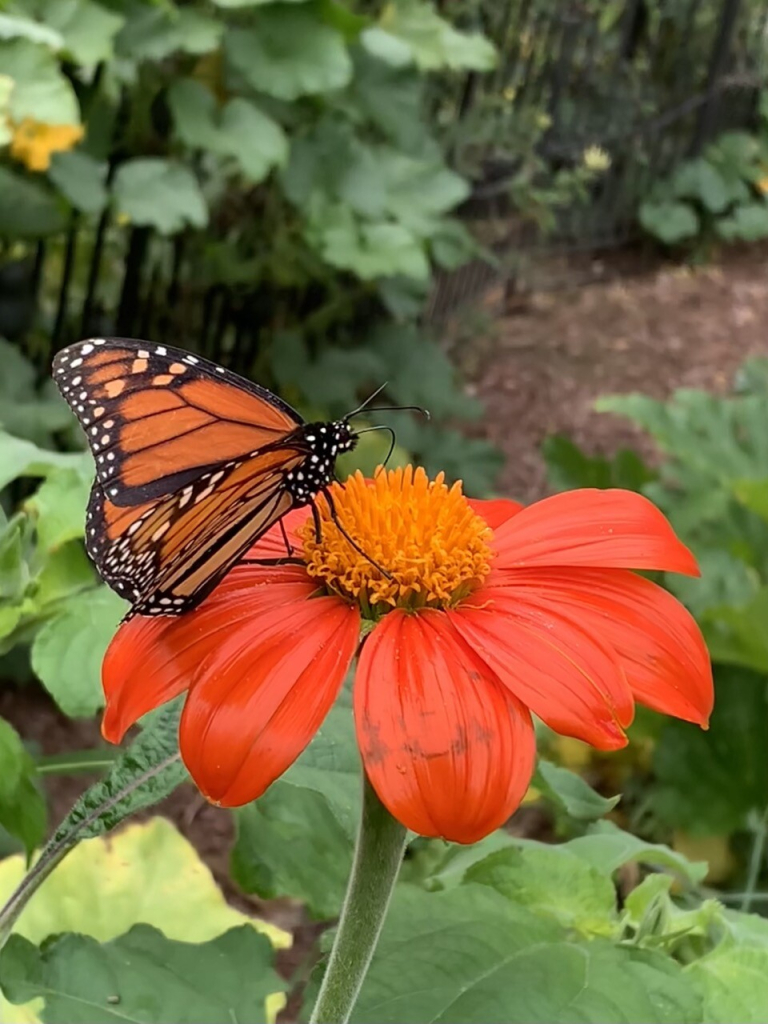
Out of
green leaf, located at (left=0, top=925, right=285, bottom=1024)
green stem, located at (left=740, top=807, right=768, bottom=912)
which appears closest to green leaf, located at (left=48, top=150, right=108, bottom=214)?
green leaf, located at (left=0, top=925, right=285, bottom=1024)

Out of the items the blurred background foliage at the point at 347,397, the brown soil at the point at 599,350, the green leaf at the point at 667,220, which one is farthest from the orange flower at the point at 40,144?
the green leaf at the point at 667,220

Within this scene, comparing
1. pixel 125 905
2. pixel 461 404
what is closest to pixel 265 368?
pixel 461 404

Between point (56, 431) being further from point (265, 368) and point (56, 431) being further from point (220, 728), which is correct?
point (220, 728)

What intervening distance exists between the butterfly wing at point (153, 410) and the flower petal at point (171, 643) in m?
0.08

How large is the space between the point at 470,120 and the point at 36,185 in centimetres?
156

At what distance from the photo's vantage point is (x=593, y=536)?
0.65m

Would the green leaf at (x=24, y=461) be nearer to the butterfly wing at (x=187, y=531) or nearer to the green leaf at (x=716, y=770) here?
the butterfly wing at (x=187, y=531)

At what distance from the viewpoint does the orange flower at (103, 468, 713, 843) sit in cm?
49

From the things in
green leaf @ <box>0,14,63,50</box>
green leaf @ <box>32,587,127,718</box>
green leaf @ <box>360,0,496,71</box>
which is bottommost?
green leaf @ <box>32,587,127,718</box>

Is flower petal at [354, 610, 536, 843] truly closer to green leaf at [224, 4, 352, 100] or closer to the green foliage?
green leaf at [224, 4, 352, 100]

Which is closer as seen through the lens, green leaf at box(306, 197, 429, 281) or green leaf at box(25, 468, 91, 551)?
green leaf at box(25, 468, 91, 551)

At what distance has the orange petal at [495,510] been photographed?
2.46ft

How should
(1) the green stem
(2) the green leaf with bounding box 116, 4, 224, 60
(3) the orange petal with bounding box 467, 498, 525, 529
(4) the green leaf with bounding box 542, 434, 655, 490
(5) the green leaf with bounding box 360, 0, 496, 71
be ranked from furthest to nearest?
1. (4) the green leaf with bounding box 542, 434, 655, 490
2. (5) the green leaf with bounding box 360, 0, 496, 71
3. (2) the green leaf with bounding box 116, 4, 224, 60
4. (1) the green stem
5. (3) the orange petal with bounding box 467, 498, 525, 529

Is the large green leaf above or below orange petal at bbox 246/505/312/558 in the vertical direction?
below
